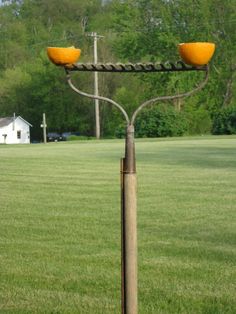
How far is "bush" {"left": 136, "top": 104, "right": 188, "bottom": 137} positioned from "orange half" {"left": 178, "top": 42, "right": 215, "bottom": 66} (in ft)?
167

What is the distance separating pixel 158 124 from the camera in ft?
182

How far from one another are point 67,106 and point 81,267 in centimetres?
6648

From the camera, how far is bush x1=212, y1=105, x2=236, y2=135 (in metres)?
53.5

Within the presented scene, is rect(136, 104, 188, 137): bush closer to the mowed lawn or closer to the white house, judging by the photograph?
the white house

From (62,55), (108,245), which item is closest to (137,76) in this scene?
Answer: (108,245)

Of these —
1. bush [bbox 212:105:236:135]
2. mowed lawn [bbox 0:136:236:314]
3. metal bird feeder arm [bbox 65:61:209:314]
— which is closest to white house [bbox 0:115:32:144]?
bush [bbox 212:105:236:135]

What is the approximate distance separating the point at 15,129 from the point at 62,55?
72.1 metres

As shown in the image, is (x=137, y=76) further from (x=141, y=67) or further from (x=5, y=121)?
(x=141, y=67)

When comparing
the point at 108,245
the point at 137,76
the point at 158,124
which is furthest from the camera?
the point at 137,76

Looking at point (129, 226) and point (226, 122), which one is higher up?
point (129, 226)

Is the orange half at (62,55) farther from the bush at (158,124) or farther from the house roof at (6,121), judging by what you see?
the house roof at (6,121)

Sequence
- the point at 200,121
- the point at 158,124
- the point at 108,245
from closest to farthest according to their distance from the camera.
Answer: the point at 108,245 → the point at 158,124 → the point at 200,121

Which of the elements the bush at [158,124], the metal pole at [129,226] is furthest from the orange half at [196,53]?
the bush at [158,124]

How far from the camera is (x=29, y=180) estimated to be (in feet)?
57.2
